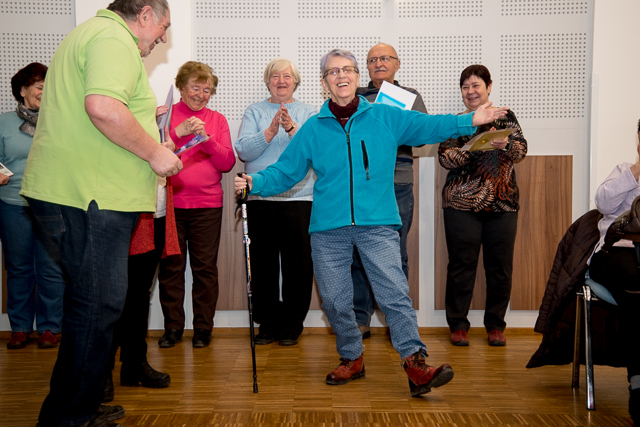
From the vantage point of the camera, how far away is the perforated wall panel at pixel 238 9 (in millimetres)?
4164

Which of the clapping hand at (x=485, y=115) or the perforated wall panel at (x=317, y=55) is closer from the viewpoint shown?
the clapping hand at (x=485, y=115)

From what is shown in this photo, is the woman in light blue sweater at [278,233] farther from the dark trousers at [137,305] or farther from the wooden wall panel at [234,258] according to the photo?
the dark trousers at [137,305]

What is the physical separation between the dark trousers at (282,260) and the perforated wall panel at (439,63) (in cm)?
134

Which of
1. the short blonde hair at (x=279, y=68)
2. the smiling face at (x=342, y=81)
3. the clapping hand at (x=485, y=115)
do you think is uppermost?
the short blonde hair at (x=279, y=68)

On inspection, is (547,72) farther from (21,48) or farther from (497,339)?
(21,48)

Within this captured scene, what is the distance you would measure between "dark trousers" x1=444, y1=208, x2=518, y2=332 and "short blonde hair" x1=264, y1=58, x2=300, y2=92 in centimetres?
143

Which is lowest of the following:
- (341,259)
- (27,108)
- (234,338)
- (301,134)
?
(234,338)

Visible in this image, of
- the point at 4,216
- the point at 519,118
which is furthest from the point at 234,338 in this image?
the point at 519,118

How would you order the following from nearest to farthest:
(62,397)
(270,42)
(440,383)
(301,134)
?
(62,397)
(440,383)
(301,134)
(270,42)

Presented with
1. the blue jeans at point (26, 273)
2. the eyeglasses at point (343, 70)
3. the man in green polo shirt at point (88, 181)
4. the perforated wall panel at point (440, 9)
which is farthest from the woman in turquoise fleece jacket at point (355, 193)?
the blue jeans at point (26, 273)

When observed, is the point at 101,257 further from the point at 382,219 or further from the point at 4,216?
the point at 4,216

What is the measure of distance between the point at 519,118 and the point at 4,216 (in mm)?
3796

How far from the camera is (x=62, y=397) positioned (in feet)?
6.70

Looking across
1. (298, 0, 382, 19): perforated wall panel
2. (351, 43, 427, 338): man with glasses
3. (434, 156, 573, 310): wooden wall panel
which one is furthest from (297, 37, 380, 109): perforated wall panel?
(434, 156, 573, 310): wooden wall panel
